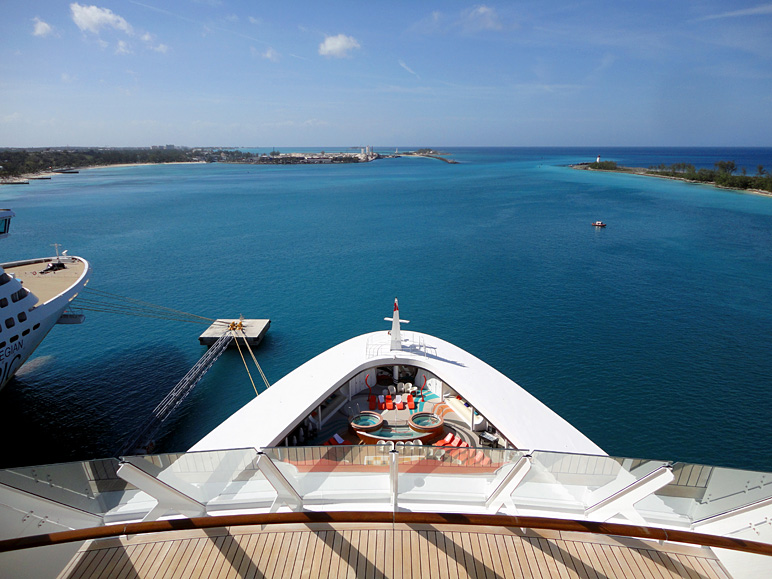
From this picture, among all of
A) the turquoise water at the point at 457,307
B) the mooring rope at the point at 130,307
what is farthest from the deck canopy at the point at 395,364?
the mooring rope at the point at 130,307

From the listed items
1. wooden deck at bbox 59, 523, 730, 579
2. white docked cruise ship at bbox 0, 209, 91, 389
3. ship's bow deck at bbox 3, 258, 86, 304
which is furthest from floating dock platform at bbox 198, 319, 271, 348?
wooden deck at bbox 59, 523, 730, 579

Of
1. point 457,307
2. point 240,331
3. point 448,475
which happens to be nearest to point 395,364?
point 448,475

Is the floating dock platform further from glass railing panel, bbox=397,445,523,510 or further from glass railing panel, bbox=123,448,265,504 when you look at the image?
glass railing panel, bbox=397,445,523,510

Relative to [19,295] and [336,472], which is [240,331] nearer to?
[19,295]

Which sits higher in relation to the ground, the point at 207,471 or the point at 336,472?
the point at 207,471

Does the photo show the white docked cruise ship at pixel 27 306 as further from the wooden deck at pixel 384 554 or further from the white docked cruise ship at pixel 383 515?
the wooden deck at pixel 384 554

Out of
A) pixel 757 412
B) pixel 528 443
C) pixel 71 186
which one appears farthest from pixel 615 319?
pixel 71 186
